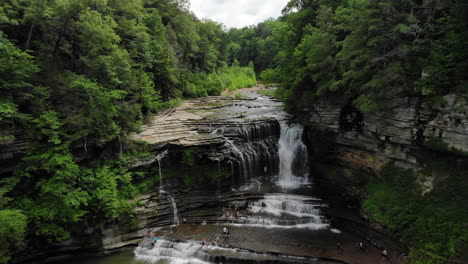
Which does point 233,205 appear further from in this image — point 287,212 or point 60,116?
point 60,116

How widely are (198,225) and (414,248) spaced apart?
42.8ft

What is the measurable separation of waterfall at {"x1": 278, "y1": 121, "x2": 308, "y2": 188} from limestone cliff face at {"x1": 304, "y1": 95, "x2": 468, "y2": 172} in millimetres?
1739

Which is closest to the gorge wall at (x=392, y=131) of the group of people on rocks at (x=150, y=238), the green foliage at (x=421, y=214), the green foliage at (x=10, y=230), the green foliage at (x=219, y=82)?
the green foliage at (x=421, y=214)

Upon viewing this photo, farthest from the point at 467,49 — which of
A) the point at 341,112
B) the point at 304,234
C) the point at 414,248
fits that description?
the point at 304,234

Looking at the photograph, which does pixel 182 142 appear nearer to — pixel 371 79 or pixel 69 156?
pixel 69 156

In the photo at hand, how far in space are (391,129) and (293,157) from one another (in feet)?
28.8

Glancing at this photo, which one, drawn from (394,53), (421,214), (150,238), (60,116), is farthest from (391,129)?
(60,116)

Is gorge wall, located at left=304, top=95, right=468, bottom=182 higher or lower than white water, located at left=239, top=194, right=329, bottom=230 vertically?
higher

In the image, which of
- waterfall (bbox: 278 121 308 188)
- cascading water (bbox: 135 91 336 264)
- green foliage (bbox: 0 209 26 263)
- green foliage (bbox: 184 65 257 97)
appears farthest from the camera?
green foliage (bbox: 184 65 257 97)

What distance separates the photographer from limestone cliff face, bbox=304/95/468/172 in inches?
555

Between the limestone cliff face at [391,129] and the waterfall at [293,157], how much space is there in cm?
174

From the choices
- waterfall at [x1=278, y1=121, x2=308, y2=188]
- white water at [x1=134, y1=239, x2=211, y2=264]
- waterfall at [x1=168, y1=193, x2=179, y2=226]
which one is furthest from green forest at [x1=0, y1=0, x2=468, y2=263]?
waterfall at [x1=278, y1=121, x2=308, y2=188]

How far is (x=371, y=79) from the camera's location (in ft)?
56.1

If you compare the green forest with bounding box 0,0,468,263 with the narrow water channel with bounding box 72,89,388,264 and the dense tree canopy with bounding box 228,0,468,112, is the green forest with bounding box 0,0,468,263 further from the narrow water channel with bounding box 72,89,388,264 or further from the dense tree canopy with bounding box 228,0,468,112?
the narrow water channel with bounding box 72,89,388,264
